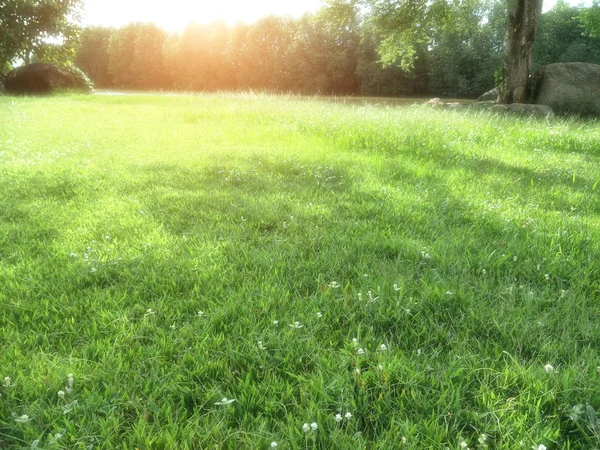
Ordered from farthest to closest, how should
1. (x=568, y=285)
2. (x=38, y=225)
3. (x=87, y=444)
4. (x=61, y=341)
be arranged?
(x=38, y=225)
(x=568, y=285)
(x=61, y=341)
(x=87, y=444)

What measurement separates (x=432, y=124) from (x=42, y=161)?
8498mm

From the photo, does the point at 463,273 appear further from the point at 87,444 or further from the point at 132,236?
the point at 132,236

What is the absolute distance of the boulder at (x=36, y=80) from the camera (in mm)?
27125

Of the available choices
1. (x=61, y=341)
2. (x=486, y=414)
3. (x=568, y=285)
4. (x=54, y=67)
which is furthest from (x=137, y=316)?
(x=54, y=67)

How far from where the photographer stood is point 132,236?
4004 millimetres

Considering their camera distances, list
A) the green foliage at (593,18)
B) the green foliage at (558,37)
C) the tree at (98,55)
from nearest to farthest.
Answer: the green foliage at (593,18) → the green foliage at (558,37) → the tree at (98,55)

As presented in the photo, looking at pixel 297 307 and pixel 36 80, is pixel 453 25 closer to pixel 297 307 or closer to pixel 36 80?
pixel 297 307

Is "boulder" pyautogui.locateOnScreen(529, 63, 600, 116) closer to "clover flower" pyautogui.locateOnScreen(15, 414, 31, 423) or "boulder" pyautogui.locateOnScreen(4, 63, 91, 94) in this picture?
"clover flower" pyautogui.locateOnScreen(15, 414, 31, 423)

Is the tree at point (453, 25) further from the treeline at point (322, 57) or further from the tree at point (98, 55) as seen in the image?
the tree at point (98, 55)

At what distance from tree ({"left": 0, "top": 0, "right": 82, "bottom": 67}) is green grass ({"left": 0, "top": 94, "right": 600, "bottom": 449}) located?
29.1m

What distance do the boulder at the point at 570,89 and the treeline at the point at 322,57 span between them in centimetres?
2901

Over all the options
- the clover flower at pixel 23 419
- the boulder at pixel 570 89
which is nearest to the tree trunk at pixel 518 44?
the boulder at pixel 570 89

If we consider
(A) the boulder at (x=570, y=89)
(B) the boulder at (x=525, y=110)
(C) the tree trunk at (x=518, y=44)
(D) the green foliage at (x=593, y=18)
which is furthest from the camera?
(D) the green foliage at (x=593, y=18)

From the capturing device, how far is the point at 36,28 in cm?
2902
